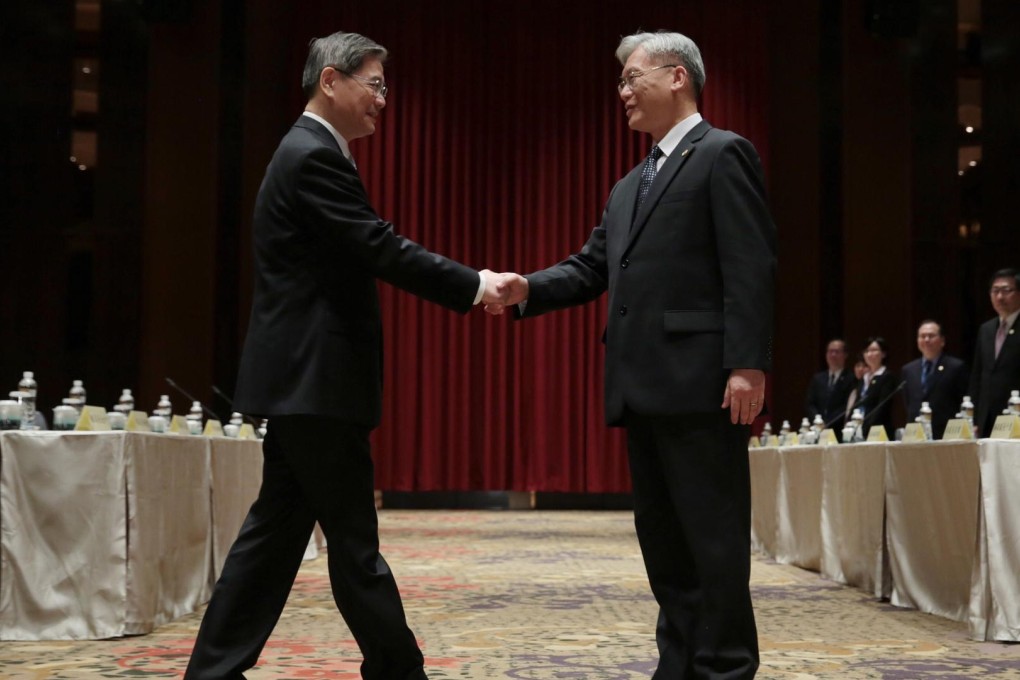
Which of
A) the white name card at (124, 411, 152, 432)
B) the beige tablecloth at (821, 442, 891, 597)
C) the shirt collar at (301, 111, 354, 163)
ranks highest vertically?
the shirt collar at (301, 111, 354, 163)

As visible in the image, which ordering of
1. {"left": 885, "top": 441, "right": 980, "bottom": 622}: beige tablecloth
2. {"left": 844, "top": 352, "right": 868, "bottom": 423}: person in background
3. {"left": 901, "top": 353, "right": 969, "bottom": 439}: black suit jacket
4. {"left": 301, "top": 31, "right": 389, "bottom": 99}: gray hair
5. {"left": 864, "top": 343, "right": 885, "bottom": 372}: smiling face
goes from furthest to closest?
{"left": 844, "top": 352, "right": 868, "bottom": 423}: person in background
{"left": 864, "top": 343, "right": 885, "bottom": 372}: smiling face
{"left": 901, "top": 353, "right": 969, "bottom": 439}: black suit jacket
{"left": 885, "top": 441, "right": 980, "bottom": 622}: beige tablecloth
{"left": 301, "top": 31, "right": 389, "bottom": 99}: gray hair

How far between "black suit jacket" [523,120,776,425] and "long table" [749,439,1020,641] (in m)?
1.77

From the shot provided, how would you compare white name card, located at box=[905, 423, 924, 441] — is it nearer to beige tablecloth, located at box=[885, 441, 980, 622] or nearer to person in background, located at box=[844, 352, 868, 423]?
beige tablecloth, located at box=[885, 441, 980, 622]

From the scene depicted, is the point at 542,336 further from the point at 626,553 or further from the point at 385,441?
the point at 626,553

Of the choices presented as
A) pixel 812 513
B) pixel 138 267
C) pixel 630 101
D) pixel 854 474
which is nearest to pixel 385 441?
pixel 138 267

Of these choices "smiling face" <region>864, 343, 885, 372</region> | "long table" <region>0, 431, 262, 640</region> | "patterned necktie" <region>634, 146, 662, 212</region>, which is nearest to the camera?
"patterned necktie" <region>634, 146, 662, 212</region>

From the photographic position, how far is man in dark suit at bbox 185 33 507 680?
2.21 metres

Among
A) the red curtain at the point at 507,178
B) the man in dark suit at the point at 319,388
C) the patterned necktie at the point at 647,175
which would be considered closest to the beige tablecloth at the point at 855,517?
the patterned necktie at the point at 647,175

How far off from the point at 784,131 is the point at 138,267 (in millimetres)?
5902

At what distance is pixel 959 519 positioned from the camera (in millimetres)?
3957

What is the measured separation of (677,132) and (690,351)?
46 centimetres

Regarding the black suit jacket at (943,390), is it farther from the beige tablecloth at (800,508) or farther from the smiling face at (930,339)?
the beige tablecloth at (800,508)

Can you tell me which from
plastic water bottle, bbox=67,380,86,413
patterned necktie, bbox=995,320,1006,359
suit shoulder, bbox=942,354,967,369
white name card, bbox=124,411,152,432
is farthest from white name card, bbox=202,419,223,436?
suit shoulder, bbox=942,354,967,369

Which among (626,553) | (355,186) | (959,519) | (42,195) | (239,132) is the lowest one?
(626,553)
